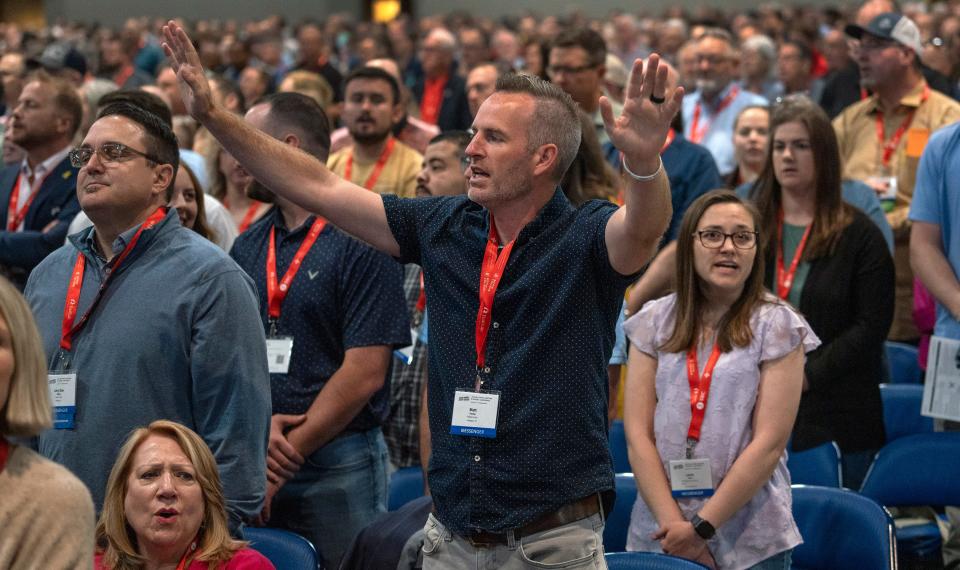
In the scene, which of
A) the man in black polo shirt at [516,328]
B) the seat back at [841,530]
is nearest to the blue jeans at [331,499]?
the man in black polo shirt at [516,328]

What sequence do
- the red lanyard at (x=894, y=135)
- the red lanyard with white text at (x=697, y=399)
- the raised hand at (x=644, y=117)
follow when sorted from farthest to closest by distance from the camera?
the red lanyard at (x=894, y=135)
the red lanyard with white text at (x=697, y=399)
the raised hand at (x=644, y=117)

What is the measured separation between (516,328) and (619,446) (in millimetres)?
1779

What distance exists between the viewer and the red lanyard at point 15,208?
5.15 metres

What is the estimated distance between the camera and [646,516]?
357 centimetres

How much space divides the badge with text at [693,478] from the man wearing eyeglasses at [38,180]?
2.63 metres

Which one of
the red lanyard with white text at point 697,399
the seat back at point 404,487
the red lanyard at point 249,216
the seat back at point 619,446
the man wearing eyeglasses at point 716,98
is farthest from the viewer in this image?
the man wearing eyeglasses at point 716,98

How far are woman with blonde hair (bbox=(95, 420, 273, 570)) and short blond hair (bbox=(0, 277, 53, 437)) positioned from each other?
1.06 m

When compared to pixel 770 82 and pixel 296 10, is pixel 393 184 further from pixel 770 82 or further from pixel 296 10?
pixel 296 10

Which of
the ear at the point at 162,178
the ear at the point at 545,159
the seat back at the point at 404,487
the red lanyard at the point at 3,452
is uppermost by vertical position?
the ear at the point at 545,159

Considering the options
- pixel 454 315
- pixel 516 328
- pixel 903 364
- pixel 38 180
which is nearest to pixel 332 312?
pixel 454 315

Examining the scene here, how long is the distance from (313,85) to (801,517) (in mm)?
4550

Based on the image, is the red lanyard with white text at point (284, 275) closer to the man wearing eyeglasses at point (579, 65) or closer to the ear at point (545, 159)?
the ear at point (545, 159)

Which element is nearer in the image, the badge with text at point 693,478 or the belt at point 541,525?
the belt at point 541,525

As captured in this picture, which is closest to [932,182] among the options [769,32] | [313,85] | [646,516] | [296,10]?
[646,516]
